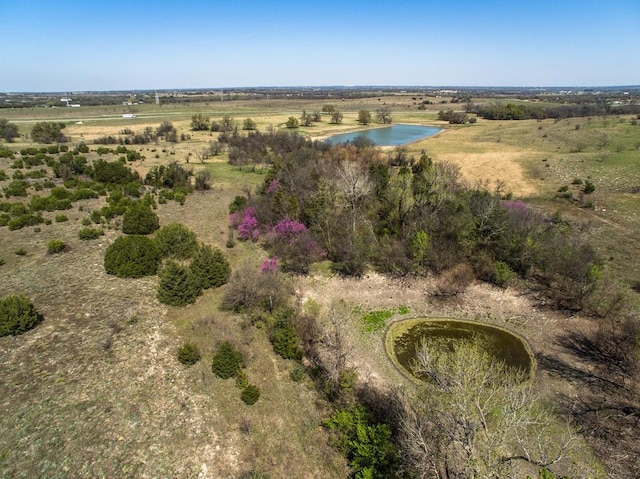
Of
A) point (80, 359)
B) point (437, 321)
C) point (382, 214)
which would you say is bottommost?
point (437, 321)

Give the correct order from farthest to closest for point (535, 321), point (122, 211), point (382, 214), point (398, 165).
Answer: point (398, 165)
point (122, 211)
point (382, 214)
point (535, 321)

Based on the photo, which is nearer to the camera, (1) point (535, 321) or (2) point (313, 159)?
(1) point (535, 321)

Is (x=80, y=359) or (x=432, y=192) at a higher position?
(x=432, y=192)

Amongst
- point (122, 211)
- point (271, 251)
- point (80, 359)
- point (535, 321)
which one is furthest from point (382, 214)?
point (122, 211)

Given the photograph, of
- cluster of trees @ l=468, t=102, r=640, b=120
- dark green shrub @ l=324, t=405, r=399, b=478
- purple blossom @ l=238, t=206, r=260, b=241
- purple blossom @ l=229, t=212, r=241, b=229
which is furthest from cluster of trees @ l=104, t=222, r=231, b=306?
cluster of trees @ l=468, t=102, r=640, b=120

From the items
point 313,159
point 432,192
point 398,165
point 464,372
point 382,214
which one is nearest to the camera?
point 464,372

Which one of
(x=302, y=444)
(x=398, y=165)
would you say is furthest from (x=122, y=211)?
(x=398, y=165)

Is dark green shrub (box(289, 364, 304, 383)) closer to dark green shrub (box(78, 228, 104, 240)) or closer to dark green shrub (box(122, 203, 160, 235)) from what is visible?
dark green shrub (box(122, 203, 160, 235))

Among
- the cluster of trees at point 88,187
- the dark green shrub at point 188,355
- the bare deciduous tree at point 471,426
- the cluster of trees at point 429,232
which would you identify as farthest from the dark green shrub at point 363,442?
the cluster of trees at point 88,187

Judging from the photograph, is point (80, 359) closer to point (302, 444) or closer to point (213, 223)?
point (302, 444)
